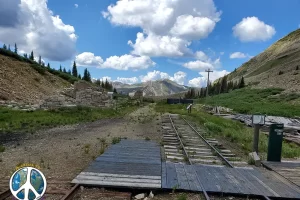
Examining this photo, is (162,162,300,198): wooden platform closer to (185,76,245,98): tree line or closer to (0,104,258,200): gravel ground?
(0,104,258,200): gravel ground

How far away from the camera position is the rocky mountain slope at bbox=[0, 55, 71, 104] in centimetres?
3752

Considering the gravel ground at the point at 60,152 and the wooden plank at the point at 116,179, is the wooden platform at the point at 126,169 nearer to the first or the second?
the wooden plank at the point at 116,179

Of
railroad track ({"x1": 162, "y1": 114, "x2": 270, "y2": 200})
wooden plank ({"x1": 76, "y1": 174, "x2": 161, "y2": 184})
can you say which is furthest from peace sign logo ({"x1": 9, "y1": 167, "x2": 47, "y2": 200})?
railroad track ({"x1": 162, "y1": 114, "x2": 270, "y2": 200})

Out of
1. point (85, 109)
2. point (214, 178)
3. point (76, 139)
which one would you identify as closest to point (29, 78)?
point (85, 109)

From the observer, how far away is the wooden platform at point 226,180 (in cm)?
696

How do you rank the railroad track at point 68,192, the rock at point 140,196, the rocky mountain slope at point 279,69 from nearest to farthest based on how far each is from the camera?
the railroad track at point 68,192 → the rock at point 140,196 → the rocky mountain slope at point 279,69

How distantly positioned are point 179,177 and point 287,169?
3.77 m

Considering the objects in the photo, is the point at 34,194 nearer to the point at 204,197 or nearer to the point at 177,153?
→ the point at 204,197

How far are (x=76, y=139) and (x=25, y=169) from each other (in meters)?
10.0

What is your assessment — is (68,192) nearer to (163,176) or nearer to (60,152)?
(163,176)

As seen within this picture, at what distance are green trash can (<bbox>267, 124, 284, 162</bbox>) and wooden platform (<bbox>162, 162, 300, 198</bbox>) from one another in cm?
121

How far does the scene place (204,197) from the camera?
6.53 meters

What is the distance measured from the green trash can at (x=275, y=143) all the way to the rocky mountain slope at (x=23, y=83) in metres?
30.1

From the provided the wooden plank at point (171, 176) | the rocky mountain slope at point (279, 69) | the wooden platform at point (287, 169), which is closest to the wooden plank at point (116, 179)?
the wooden plank at point (171, 176)
